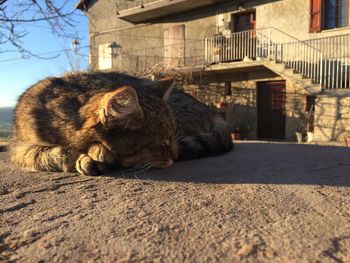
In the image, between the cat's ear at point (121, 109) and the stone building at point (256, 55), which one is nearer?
the cat's ear at point (121, 109)

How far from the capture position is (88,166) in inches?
93.4

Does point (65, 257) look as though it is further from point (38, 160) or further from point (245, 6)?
point (245, 6)

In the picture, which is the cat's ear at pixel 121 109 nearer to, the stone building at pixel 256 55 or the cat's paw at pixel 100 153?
the cat's paw at pixel 100 153

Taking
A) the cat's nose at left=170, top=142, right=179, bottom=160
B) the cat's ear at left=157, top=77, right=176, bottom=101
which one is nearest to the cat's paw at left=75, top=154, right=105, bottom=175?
the cat's nose at left=170, top=142, right=179, bottom=160

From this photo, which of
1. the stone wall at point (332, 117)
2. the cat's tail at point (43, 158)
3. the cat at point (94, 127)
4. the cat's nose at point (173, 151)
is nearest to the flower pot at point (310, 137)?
the stone wall at point (332, 117)

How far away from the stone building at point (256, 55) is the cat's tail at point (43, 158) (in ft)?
35.8

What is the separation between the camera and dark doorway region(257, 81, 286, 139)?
48.2 ft

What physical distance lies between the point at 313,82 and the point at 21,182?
12402 mm

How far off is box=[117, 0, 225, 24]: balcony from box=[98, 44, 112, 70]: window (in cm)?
240

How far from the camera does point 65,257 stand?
3.76ft

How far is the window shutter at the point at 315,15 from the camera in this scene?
1316 centimetres

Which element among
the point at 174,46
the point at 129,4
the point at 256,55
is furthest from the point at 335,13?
the point at 129,4

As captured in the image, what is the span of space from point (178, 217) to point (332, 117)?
1252 centimetres

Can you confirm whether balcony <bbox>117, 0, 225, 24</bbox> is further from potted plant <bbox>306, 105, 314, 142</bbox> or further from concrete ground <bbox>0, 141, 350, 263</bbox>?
concrete ground <bbox>0, 141, 350, 263</bbox>
